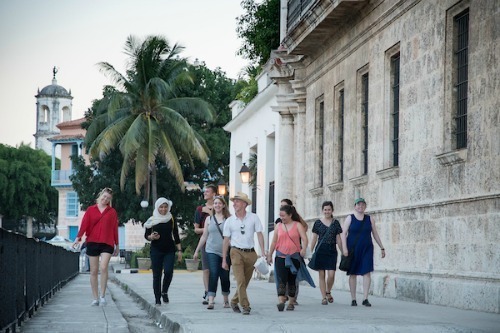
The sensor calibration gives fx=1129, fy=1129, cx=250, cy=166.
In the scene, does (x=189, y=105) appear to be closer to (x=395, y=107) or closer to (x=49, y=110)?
(x=395, y=107)

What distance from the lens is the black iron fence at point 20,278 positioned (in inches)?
459

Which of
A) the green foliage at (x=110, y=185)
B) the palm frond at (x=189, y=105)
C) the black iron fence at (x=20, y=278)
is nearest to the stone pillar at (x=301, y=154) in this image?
the black iron fence at (x=20, y=278)

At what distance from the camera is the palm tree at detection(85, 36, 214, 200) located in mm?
52125

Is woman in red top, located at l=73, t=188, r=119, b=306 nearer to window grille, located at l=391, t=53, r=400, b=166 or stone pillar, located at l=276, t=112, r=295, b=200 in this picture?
window grille, located at l=391, t=53, r=400, b=166

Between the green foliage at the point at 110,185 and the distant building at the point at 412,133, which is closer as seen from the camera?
the distant building at the point at 412,133

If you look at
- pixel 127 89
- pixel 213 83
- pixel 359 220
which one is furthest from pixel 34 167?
pixel 359 220

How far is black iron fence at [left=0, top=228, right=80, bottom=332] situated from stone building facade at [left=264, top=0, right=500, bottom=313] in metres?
6.11

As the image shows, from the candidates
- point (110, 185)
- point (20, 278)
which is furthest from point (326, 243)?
point (110, 185)

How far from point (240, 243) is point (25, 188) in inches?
3367

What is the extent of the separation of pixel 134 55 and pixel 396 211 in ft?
114

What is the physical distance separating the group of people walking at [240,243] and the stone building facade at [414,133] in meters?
1.35

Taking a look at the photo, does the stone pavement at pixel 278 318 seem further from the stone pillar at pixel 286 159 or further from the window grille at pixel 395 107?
the stone pillar at pixel 286 159

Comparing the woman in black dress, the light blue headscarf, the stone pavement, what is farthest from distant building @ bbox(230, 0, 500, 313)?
the light blue headscarf

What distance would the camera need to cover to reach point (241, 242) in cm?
1568
